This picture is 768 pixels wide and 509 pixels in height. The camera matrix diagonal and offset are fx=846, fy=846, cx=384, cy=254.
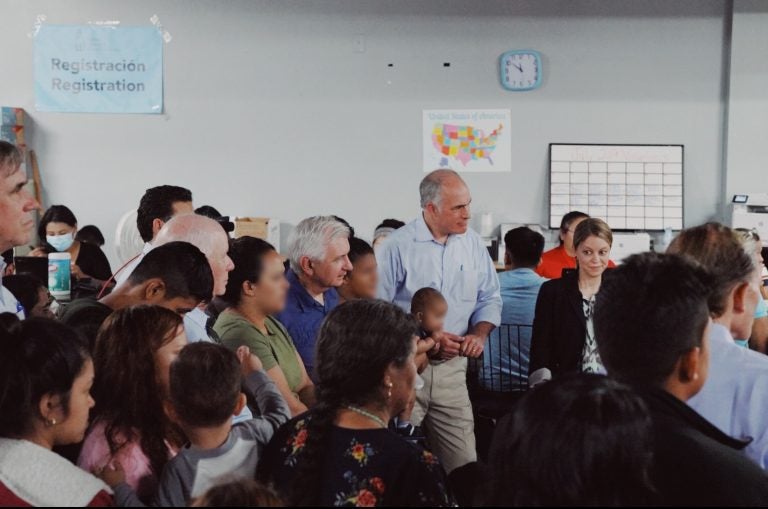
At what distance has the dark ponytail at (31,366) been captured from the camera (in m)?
1.60

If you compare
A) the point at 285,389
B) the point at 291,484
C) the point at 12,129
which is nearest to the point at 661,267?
the point at 291,484

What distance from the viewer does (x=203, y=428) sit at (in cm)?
186

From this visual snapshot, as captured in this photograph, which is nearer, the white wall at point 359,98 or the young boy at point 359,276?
the young boy at point 359,276

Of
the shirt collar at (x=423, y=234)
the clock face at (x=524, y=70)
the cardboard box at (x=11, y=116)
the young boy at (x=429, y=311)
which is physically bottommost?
the young boy at (x=429, y=311)

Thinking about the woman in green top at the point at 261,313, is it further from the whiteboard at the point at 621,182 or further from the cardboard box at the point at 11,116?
the cardboard box at the point at 11,116

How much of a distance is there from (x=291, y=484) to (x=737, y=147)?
6717mm

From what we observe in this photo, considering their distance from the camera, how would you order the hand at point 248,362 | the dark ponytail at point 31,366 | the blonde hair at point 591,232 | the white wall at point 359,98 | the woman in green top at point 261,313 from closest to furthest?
1. the dark ponytail at point 31,366
2. the hand at point 248,362
3. the woman in green top at point 261,313
4. the blonde hair at point 591,232
5. the white wall at point 359,98

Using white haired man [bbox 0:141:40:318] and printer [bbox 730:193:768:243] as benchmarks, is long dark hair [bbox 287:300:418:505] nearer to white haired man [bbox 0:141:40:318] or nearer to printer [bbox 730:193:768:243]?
white haired man [bbox 0:141:40:318]

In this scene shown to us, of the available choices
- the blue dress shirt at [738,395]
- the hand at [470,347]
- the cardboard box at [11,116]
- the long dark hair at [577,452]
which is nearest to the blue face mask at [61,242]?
the cardboard box at [11,116]

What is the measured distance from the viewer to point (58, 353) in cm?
165

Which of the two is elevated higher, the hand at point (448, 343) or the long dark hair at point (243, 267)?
the long dark hair at point (243, 267)

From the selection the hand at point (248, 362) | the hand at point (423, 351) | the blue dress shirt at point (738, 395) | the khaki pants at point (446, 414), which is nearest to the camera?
the blue dress shirt at point (738, 395)

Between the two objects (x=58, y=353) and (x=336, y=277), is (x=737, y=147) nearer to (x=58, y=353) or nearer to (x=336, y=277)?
(x=336, y=277)

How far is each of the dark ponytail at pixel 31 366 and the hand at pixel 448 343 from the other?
2.02 meters
